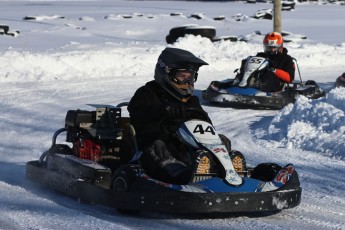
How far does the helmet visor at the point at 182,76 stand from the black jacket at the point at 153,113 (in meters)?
0.13

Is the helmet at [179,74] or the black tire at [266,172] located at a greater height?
the helmet at [179,74]

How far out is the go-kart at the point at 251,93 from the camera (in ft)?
43.4

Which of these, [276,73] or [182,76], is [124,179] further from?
[276,73]

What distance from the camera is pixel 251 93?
43.6 ft

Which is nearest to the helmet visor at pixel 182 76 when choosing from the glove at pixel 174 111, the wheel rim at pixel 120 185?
the glove at pixel 174 111

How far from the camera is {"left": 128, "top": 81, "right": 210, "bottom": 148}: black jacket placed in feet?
22.2

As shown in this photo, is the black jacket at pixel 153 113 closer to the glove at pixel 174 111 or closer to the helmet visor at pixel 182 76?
the glove at pixel 174 111

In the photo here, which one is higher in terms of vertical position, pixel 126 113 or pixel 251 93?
pixel 251 93

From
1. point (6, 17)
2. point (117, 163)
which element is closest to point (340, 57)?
point (117, 163)

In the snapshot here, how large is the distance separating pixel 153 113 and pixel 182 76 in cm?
42

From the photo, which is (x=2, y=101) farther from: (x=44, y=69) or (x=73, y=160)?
(x=73, y=160)

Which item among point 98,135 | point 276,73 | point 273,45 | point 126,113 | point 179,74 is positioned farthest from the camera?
point 273,45

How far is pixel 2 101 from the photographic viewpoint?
13594mm

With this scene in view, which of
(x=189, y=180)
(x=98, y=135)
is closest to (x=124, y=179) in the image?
(x=189, y=180)
